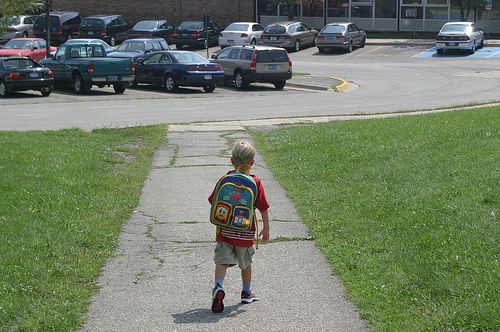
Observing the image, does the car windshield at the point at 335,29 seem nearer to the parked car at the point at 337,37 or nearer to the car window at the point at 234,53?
the parked car at the point at 337,37

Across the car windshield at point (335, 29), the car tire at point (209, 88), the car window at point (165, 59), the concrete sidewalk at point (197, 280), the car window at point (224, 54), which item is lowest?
the car tire at point (209, 88)

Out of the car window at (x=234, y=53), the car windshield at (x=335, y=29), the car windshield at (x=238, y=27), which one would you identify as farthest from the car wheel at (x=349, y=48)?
the car window at (x=234, y=53)

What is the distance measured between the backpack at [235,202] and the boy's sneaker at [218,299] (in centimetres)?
49

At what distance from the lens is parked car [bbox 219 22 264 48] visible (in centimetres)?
4844

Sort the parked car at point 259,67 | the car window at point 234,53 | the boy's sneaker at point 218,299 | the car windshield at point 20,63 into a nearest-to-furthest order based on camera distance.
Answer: the boy's sneaker at point 218,299, the car windshield at point 20,63, the parked car at point 259,67, the car window at point 234,53

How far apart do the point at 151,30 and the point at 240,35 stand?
5459mm

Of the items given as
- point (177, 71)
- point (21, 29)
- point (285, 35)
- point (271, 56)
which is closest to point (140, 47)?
point (177, 71)

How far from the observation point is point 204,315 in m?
6.73

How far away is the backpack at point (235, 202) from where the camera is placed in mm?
6840

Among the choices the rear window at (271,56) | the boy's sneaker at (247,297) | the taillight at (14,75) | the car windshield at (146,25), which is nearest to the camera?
the boy's sneaker at (247,297)

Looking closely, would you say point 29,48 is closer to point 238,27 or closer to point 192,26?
point 192,26

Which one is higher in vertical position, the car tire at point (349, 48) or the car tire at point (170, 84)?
the car tire at point (170, 84)

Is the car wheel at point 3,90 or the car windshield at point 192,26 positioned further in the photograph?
the car windshield at point 192,26

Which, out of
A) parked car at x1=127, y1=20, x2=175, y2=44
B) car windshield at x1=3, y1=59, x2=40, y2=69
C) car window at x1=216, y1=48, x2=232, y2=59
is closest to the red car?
parked car at x1=127, y1=20, x2=175, y2=44
